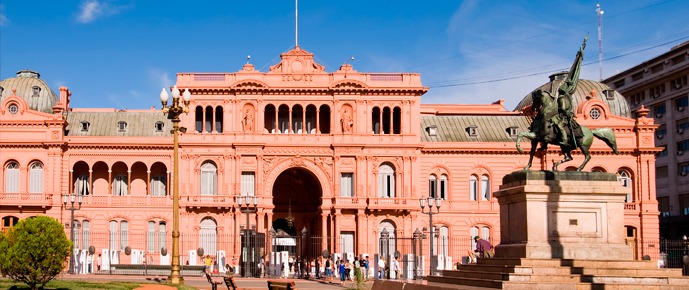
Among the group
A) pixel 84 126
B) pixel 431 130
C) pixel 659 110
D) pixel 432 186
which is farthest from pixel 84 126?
pixel 659 110

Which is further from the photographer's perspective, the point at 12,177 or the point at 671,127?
the point at 671,127

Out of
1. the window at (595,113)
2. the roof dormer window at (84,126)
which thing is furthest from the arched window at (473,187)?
the roof dormer window at (84,126)

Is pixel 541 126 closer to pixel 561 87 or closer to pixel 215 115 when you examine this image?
pixel 561 87

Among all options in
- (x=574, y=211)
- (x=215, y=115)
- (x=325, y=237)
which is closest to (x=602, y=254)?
(x=574, y=211)

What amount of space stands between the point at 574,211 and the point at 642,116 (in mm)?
49045

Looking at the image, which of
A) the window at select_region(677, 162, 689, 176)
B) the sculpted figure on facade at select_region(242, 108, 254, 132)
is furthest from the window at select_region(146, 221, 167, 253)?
the window at select_region(677, 162, 689, 176)

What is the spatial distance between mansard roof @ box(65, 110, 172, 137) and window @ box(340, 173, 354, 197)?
562 inches

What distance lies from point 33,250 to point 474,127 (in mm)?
49322

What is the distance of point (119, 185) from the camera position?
7131cm

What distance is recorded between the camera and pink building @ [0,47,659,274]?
6756 centimetres

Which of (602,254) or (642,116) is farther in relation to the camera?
(642,116)

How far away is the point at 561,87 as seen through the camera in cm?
2828

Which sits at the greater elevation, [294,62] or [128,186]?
[294,62]

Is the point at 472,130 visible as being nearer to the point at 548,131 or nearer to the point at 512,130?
the point at 512,130
